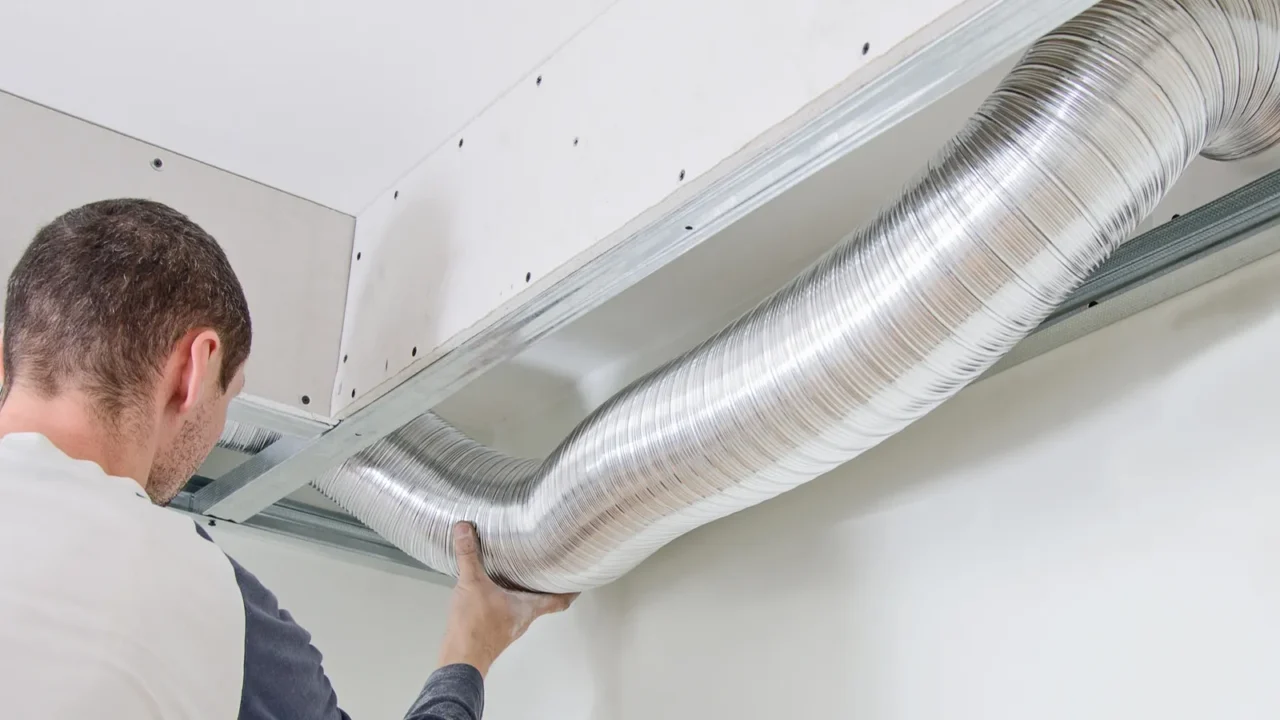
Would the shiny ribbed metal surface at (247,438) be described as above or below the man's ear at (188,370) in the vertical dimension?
above

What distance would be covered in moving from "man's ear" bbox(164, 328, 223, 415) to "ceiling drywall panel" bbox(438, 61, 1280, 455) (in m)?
0.65

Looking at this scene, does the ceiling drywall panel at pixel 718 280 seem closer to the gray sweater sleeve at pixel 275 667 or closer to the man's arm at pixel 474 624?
the man's arm at pixel 474 624

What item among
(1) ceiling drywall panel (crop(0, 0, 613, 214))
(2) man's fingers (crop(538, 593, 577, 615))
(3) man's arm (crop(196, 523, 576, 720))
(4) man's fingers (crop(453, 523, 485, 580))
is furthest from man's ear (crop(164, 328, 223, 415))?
(2) man's fingers (crop(538, 593, 577, 615))

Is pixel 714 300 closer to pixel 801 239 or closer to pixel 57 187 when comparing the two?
pixel 801 239

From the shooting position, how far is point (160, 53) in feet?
4.29

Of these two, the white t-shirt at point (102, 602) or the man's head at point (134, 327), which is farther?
the man's head at point (134, 327)

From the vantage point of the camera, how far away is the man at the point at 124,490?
71 centimetres

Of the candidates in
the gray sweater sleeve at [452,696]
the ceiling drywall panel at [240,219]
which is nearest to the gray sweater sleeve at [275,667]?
the gray sweater sleeve at [452,696]

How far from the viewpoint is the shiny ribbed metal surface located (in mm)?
1631

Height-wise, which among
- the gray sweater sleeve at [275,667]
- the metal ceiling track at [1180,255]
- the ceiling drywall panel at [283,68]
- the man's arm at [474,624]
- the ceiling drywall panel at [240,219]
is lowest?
the gray sweater sleeve at [275,667]

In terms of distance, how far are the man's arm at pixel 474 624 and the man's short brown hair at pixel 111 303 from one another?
54 centimetres

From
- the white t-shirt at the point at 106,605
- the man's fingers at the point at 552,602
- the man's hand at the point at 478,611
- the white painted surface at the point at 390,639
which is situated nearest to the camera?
the white t-shirt at the point at 106,605

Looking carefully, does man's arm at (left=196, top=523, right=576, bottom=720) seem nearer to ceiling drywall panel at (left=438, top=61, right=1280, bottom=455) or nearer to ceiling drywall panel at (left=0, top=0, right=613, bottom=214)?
ceiling drywall panel at (left=438, top=61, right=1280, bottom=455)

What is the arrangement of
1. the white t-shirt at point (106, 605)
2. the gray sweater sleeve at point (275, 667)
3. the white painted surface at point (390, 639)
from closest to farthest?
the white t-shirt at point (106, 605), the gray sweater sleeve at point (275, 667), the white painted surface at point (390, 639)
